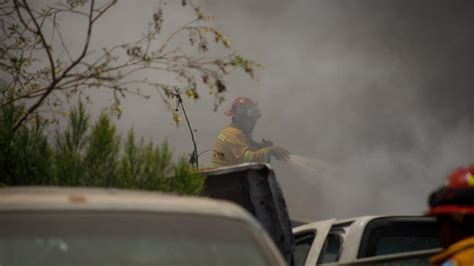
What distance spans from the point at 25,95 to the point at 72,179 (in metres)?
1.74

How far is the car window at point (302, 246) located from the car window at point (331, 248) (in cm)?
17

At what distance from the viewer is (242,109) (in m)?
10.0

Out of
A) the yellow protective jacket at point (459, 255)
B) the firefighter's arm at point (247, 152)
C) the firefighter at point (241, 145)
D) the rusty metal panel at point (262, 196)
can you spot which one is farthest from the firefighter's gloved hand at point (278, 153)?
the yellow protective jacket at point (459, 255)

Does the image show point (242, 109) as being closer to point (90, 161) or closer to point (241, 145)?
point (241, 145)

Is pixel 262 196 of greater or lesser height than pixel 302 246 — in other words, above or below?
above

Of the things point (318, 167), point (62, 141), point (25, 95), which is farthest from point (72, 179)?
point (318, 167)

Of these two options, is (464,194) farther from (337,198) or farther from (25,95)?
(337,198)

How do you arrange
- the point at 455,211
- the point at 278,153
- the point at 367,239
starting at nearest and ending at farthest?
the point at 455,211, the point at 367,239, the point at 278,153

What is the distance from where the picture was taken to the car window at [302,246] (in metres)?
6.13

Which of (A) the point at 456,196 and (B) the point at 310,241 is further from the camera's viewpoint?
(B) the point at 310,241

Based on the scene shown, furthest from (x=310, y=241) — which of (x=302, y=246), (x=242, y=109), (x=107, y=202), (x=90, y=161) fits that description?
(x=242, y=109)

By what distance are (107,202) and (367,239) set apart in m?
3.43

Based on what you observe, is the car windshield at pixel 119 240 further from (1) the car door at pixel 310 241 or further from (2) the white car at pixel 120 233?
(1) the car door at pixel 310 241

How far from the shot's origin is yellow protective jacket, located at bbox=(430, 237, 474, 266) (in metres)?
2.80
